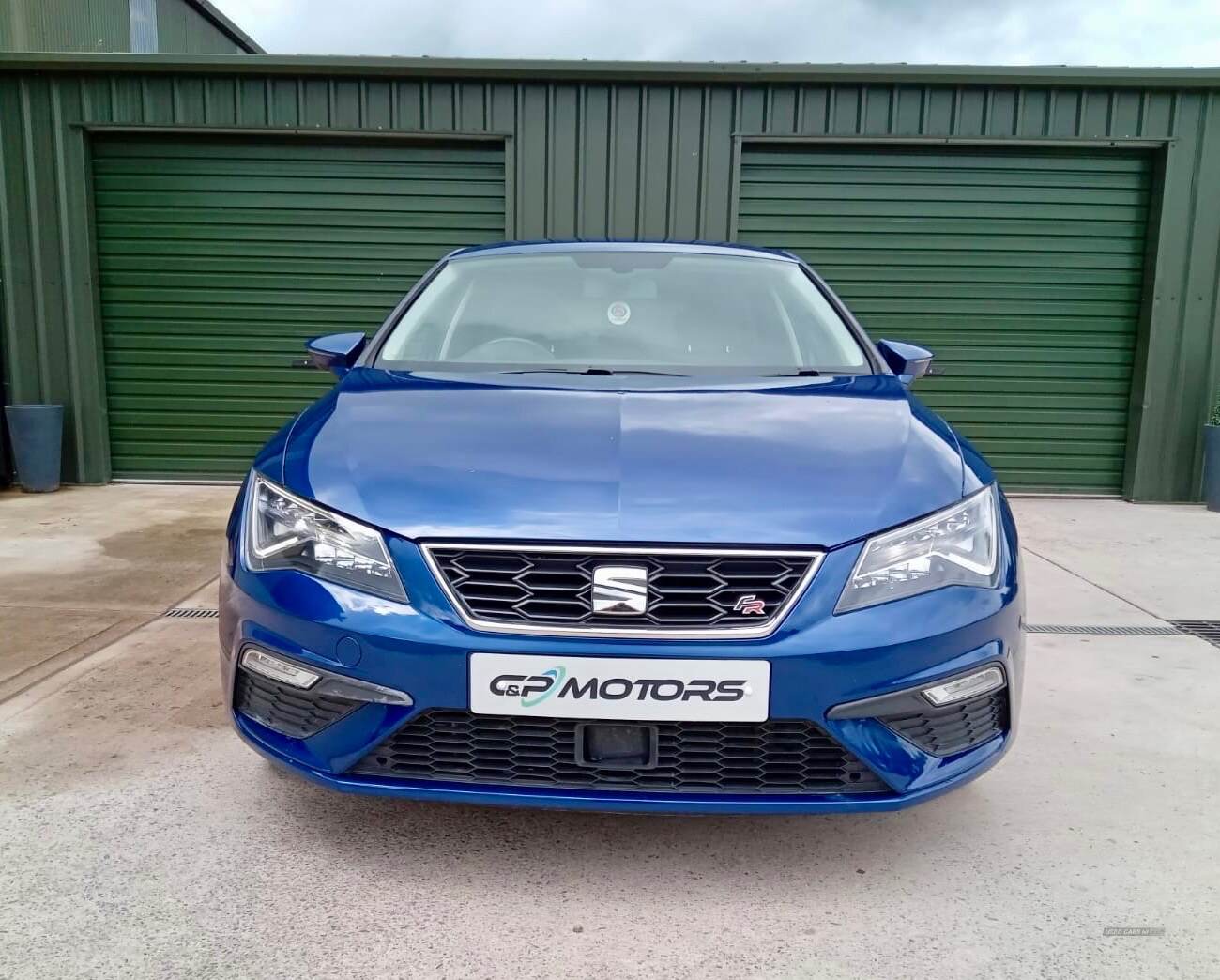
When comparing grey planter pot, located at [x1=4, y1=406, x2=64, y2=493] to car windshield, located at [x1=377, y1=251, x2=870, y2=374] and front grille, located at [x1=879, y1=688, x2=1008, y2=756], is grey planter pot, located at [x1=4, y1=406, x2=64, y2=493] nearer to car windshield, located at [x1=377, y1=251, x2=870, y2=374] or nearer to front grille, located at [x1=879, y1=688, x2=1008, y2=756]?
car windshield, located at [x1=377, y1=251, x2=870, y2=374]

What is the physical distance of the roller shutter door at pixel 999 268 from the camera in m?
6.91

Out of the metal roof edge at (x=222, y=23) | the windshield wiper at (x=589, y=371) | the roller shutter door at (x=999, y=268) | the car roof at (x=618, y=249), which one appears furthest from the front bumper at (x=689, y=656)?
the metal roof edge at (x=222, y=23)

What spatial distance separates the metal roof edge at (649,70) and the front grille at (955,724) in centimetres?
577

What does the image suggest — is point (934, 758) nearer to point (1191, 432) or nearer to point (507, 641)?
point (507, 641)

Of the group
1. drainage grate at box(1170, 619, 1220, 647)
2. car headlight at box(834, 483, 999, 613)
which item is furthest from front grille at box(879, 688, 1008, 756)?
drainage grate at box(1170, 619, 1220, 647)

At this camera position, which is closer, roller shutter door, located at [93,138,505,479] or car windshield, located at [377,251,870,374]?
car windshield, located at [377,251,870,374]

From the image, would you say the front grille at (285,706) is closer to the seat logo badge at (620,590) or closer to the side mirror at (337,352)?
the seat logo badge at (620,590)

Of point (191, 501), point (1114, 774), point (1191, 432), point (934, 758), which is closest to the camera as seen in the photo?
point (934, 758)

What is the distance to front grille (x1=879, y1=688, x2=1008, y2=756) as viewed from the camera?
179 centimetres

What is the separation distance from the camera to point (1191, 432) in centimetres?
693

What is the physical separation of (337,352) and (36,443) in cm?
497

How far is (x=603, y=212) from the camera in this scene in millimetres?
6801

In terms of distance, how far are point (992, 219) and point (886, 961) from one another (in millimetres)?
6438

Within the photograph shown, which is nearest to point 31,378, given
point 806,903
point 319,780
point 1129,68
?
point 319,780
